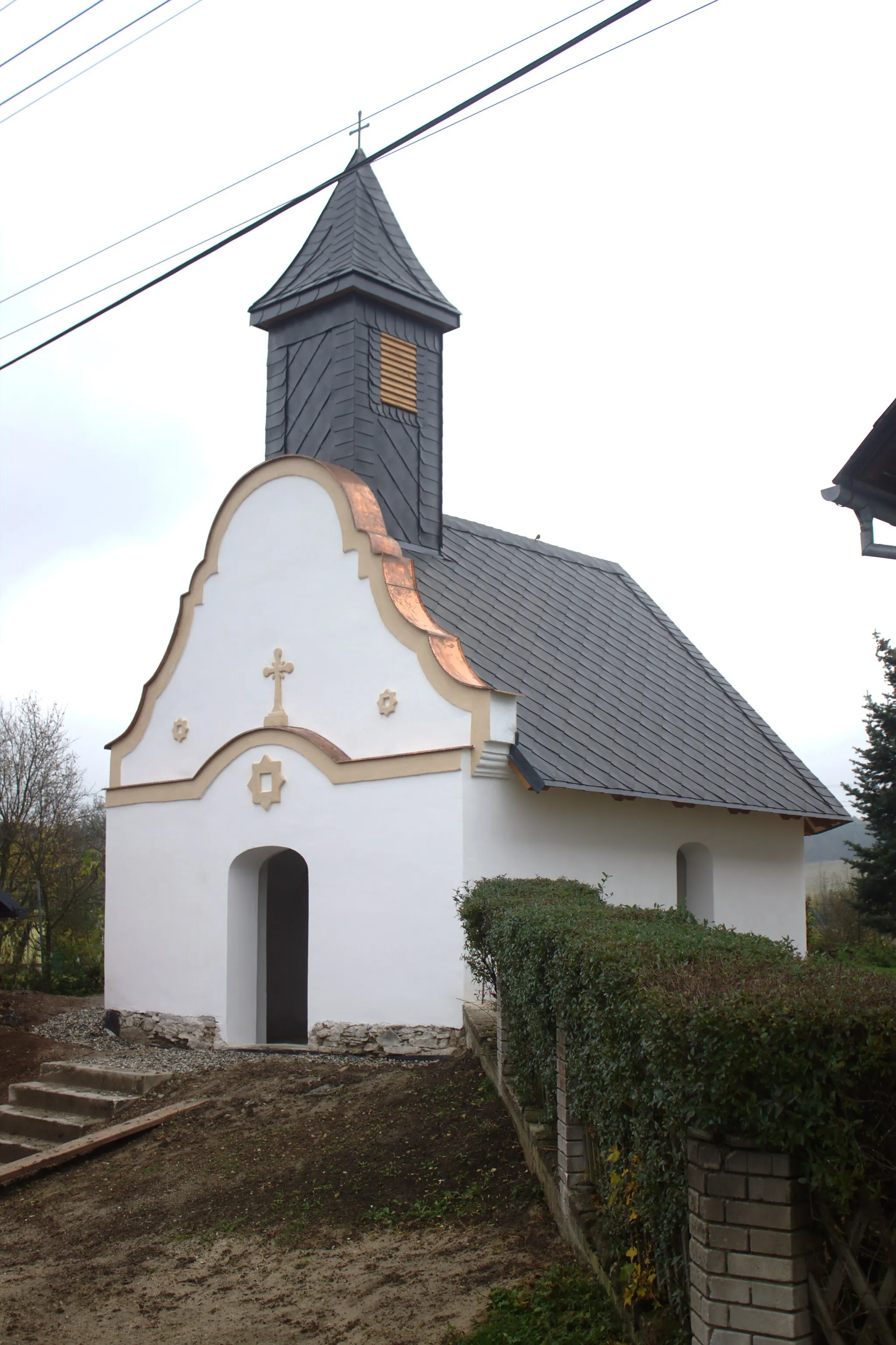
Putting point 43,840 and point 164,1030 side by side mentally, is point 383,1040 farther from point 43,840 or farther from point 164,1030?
point 43,840

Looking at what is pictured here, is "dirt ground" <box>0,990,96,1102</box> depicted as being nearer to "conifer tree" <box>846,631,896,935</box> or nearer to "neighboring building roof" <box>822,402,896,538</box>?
"neighboring building roof" <box>822,402,896,538</box>

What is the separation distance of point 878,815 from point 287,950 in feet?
49.9

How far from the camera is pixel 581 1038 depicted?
19.4 feet

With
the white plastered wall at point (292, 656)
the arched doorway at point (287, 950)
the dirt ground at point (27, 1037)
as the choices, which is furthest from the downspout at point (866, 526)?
the dirt ground at point (27, 1037)

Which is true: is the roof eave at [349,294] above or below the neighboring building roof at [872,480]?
above

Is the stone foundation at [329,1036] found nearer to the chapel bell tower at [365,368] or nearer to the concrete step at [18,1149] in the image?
the concrete step at [18,1149]

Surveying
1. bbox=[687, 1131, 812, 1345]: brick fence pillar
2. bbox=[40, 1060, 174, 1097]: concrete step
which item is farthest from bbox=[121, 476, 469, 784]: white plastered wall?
bbox=[687, 1131, 812, 1345]: brick fence pillar

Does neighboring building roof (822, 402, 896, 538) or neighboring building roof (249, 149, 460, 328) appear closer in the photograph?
neighboring building roof (822, 402, 896, 538)

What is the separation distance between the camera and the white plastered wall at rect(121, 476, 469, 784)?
43.7 ft

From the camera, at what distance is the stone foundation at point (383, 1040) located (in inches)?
478

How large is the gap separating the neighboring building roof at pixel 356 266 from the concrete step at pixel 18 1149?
1041 cm

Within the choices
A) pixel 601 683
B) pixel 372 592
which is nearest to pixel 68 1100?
pixel 372 592

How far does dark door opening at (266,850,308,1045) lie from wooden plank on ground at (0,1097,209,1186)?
5.04 m

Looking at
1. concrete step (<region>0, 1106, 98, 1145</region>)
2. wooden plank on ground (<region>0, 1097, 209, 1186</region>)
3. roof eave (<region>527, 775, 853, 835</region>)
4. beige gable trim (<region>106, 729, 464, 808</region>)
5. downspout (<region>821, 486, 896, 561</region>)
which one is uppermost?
downspout (<region>821, 486, 896, 561</region>)
